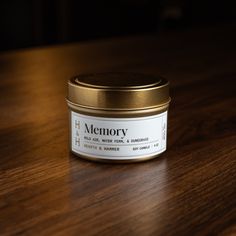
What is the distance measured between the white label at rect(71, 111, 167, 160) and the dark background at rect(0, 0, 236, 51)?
7.16 ft

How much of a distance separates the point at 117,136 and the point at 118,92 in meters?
0.05

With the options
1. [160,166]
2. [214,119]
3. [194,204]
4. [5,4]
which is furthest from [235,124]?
[5,4]

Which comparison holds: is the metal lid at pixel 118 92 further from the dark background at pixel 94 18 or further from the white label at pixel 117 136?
the dark background at pixel 94 18

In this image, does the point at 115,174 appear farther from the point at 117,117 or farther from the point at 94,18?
the point at 94,18

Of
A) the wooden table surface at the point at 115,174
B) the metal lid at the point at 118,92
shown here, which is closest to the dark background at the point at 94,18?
the wooden table surface at the point at 115,174

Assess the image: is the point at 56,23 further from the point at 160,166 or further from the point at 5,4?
the point at 160,166

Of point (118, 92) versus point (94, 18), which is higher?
point (118, 92)

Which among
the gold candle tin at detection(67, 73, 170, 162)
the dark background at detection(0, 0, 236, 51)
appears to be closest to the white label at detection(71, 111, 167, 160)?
the gold candle tin at detection(67, 73, 170, 162)

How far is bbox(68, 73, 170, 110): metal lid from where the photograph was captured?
2.22ft

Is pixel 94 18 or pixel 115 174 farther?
pixel 94 18

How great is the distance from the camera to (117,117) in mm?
682

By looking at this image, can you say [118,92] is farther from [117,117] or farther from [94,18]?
[94,18]

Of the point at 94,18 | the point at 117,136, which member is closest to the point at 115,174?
the point at 117,136

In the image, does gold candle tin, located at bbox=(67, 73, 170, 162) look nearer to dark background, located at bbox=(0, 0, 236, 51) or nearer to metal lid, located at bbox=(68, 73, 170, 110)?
metal lid, located at bbox=(68, 73, 170, 110)
